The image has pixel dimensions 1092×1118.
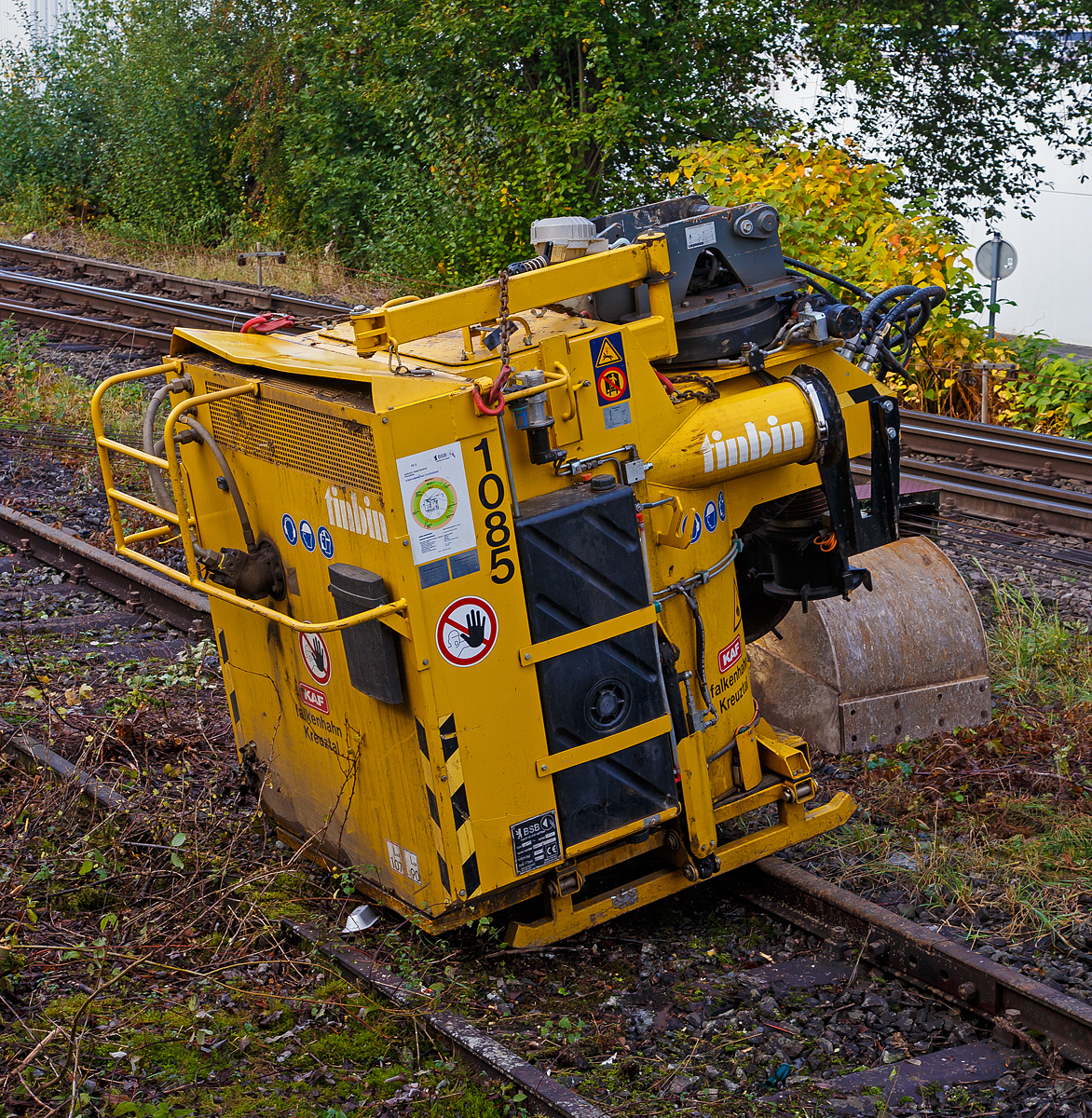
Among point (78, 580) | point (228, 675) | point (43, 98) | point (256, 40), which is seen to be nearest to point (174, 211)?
point (256, 40)

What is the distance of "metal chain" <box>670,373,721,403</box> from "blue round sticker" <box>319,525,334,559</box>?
128cm

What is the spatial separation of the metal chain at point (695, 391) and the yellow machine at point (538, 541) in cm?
1

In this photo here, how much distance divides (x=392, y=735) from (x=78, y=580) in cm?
528

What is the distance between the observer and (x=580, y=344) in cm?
404

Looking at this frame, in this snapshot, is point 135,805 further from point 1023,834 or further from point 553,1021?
point 1023,834

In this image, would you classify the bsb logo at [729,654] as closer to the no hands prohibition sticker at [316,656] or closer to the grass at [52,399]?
the no hands prohibition sticker at [316,656]

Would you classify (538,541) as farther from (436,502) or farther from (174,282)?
(174,282)

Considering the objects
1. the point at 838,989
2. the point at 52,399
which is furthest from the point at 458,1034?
the point at 52,399

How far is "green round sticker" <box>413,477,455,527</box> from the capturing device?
3.70 metres

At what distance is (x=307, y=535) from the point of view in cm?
420

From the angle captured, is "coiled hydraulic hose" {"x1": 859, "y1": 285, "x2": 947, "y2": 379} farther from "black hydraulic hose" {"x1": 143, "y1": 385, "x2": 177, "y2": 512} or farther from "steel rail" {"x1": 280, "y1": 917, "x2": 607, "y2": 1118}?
"steel rail" {"x1": 280, "y1": 917, "x2": 607, "y2": 1118}

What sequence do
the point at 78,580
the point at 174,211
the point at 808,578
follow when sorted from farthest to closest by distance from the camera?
1. the point at 174,211
2. the point at 78,580
3. the point at 808,578

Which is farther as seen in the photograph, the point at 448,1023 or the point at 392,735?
the point at 392,735

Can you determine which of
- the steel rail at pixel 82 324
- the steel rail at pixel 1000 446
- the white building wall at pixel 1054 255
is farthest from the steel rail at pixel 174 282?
the white building wall at pixel 1054 255
